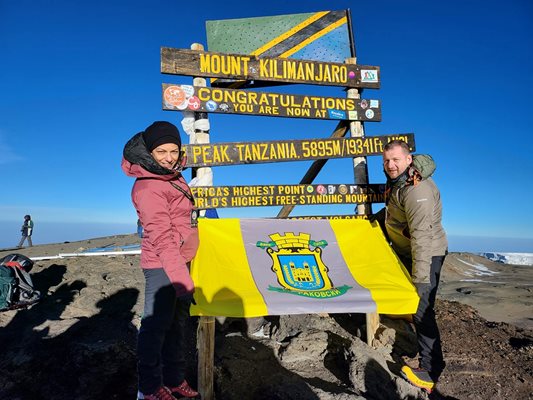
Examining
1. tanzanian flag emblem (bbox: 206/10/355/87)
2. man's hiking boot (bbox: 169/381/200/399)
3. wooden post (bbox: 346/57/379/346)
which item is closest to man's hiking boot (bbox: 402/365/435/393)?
man's hiking boot (bbox: 169/381/200/399)

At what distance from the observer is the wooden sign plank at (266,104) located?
4.47 m

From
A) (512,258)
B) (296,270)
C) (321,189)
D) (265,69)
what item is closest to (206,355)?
(296,270)

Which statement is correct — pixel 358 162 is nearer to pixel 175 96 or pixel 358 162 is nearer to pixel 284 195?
pixel 284 195

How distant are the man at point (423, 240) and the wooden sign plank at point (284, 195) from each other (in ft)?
4.72

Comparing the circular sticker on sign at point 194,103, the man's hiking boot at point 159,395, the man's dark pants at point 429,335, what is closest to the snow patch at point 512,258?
the man's dark pants at point 429,335

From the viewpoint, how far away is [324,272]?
359 centimetres

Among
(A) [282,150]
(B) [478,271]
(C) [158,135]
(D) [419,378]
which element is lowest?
(B) [478,271]

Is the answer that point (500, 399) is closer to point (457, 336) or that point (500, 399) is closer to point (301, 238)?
point (457, 336)

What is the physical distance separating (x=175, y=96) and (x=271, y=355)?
3.26 m

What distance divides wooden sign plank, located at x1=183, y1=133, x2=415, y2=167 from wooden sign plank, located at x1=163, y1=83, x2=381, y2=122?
393mm

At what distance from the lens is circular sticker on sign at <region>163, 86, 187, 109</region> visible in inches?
173

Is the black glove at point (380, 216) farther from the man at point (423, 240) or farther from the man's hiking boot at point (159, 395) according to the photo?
the man's hiking boot at point (159, 395)

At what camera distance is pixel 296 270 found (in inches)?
139

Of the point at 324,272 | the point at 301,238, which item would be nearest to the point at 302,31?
the point at 301,238
